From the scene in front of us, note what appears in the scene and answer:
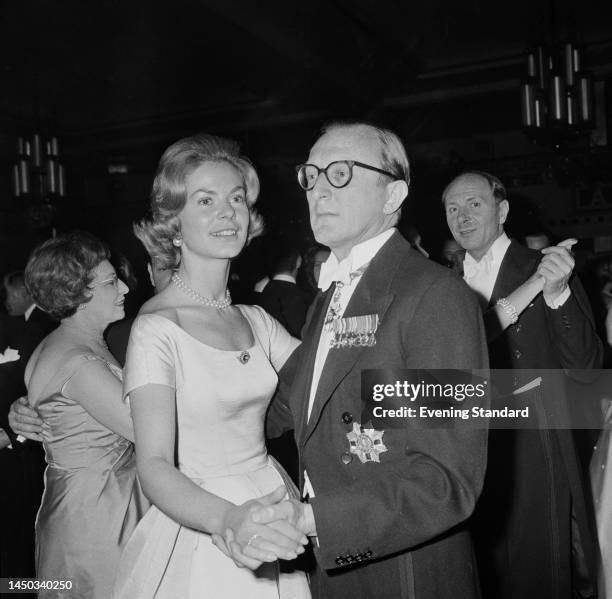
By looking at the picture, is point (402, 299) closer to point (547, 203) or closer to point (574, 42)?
point (574, 42)

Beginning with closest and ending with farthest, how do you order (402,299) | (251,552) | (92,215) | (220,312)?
(251,552) → (402,299) → (220,312) → (92,215)

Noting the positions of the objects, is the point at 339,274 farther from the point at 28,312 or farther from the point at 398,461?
the point at 28,312

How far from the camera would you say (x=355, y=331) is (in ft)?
4.87

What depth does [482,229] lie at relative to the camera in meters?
3.01

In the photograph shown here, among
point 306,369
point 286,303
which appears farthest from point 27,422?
point 286,303

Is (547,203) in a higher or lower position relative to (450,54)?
lower

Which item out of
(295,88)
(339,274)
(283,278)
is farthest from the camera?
(295,88)

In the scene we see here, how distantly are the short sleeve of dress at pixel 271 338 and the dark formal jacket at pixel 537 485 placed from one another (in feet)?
3.49

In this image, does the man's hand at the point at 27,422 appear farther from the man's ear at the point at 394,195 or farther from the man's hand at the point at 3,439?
the man's ear at the point at 394,195

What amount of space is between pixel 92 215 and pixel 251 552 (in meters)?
10.6

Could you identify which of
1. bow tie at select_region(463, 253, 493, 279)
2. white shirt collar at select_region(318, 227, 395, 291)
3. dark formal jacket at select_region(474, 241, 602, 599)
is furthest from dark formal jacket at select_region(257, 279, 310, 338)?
white shirt collar at select_region(318, 227, 395, 291)

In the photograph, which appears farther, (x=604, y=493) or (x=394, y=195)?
(x=604, y=493)

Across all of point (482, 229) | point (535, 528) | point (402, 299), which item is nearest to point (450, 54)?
point (482, 229)

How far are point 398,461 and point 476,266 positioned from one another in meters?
1.78
